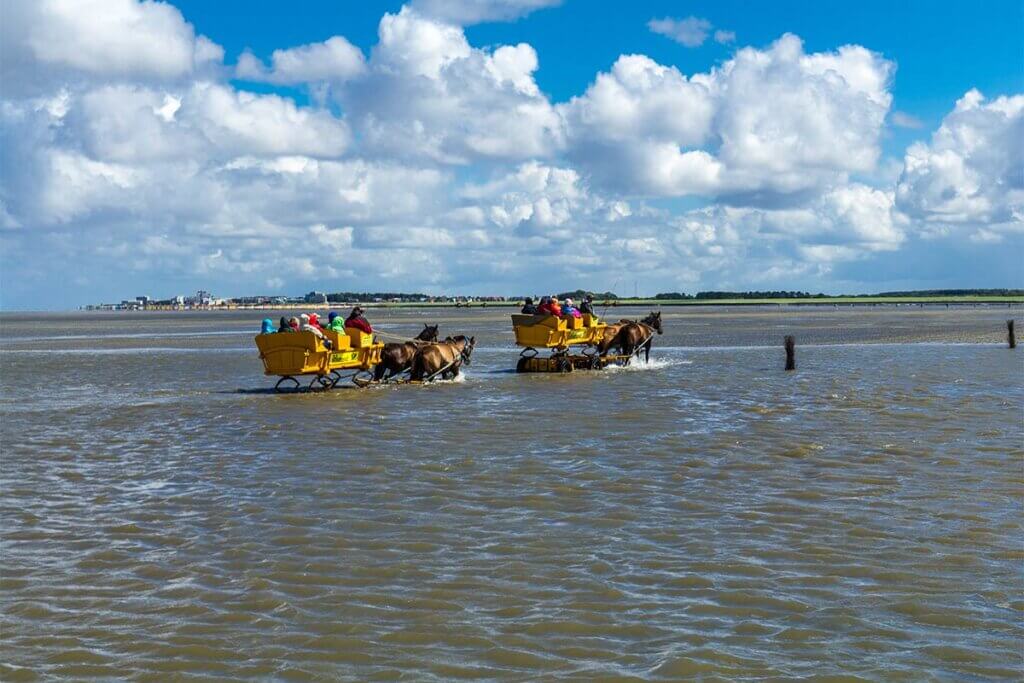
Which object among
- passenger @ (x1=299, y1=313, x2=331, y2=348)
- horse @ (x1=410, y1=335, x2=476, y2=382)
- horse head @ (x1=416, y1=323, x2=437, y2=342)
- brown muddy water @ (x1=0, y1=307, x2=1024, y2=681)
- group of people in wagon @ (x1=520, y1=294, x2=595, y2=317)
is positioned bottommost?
brown muddy water @ (x1=0, y1=307, x2=1024, y2=681)

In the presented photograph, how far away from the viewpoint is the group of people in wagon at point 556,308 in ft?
95.3

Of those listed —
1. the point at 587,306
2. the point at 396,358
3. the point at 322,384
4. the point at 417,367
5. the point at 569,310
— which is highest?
the point at 587,306

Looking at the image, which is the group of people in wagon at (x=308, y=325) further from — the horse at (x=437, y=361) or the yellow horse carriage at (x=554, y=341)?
the yellow horse carriage at (x=554, y=341)

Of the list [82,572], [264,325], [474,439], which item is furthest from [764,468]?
[264,325]

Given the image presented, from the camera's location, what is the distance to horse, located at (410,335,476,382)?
2586cm

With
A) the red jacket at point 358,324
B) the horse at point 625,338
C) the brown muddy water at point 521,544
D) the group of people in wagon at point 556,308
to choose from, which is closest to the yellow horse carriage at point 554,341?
the group of people in wagon at point 556,308

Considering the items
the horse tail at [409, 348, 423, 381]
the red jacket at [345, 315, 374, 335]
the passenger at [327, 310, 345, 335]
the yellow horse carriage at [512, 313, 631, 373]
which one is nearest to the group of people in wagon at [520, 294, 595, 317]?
the yellow horse carriage at [512, 313, 631, 373]

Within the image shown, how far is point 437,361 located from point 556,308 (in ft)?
15.4

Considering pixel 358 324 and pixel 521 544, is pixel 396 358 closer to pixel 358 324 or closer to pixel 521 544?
pixel 358 324

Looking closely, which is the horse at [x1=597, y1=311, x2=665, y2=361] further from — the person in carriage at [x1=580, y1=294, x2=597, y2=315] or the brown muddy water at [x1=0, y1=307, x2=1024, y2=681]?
the brown muddy water at [x1=0, y1=307, x2=1024, y2=681]

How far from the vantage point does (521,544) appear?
8.81m

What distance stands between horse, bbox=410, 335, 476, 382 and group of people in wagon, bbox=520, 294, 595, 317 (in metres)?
3.30

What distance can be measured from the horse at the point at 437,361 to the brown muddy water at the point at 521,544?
697 cm

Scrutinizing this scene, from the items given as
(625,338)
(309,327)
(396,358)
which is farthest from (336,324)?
(625,338)
